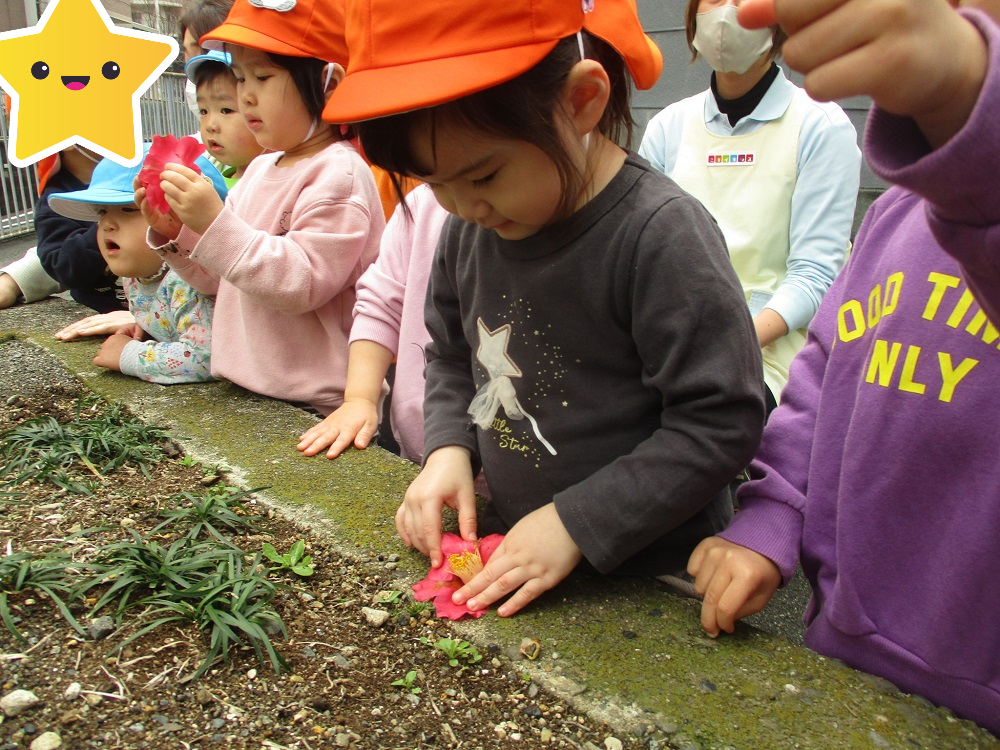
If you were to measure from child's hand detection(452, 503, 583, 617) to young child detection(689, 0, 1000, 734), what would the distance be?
0.81 feet

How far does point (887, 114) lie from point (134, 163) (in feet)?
7.05

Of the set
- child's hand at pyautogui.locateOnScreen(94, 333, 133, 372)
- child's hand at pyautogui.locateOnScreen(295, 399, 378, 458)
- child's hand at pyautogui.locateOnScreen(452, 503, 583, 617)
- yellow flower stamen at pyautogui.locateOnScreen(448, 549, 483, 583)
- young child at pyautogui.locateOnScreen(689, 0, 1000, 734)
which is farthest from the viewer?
child's hand at pyautogui.locateOnScreen(94, 333, 133, 372)

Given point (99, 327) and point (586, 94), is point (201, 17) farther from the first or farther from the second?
point (586, 94)

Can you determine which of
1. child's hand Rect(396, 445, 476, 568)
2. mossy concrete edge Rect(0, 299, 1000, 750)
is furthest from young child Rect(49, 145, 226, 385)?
child's hand Rect(396, 445, 476, 568)

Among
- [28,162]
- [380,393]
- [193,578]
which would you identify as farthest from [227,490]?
[28,162]

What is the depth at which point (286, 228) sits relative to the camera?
8.40 ft

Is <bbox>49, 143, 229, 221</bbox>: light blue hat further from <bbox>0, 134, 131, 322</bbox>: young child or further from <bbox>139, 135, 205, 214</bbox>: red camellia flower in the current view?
<bbox>0, 134, 131, 322</bbox>: young child

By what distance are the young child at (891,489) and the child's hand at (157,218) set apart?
6.10 feet

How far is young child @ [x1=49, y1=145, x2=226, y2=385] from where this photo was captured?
8.95 feet

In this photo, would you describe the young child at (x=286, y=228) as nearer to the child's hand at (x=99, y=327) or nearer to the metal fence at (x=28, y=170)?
the child's hand at (x=99, y=327)

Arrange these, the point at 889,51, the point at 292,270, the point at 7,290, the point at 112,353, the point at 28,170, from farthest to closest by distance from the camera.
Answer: the point at 28,170 → the point at 7,290 → the point at 112,353 → the point at 292,270 → the point at 889,51

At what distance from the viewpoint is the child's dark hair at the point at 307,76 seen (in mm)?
2543

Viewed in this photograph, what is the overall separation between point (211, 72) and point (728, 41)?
5.86ft

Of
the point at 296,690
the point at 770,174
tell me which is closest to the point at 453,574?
the point at 296,690
